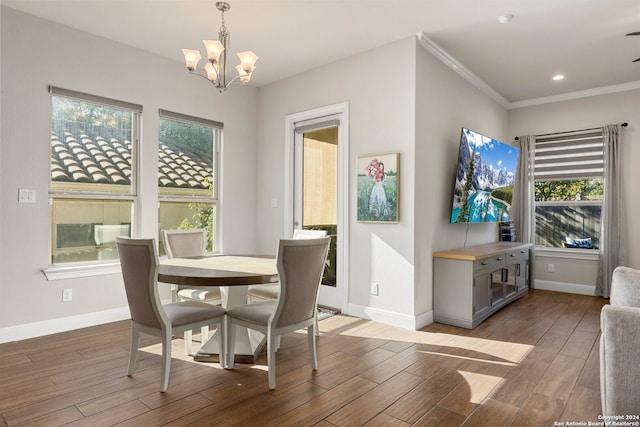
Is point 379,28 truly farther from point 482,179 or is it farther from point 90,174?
point 90,174

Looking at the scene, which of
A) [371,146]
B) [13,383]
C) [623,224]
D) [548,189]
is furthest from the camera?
[548,189]

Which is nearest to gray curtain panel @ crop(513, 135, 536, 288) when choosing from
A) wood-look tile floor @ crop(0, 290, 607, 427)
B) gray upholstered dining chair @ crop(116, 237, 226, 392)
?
wood-look tile floor @ crop(0, 290, 607, 427)

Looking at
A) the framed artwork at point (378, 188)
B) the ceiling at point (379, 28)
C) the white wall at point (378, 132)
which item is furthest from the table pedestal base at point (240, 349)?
the ceiling at point (379, 28)

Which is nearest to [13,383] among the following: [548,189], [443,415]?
[443,415]

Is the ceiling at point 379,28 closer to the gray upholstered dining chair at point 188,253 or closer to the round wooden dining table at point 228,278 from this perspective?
the gray upholstered dining chair at point 188,253

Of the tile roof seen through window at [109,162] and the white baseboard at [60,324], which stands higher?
the tile roof seen through window at [109,162]

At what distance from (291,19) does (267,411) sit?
3.03 meters

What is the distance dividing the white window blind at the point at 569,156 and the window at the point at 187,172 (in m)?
4.63

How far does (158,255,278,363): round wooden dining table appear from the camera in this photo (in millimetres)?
2336

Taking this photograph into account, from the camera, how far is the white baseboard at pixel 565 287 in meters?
5.20

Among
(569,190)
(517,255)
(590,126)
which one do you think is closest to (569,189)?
(569,190)

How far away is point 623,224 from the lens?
486 cm

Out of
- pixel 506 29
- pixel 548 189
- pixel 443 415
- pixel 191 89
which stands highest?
pixel 506 29

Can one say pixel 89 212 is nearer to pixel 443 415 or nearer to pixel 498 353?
pixel 443 415
